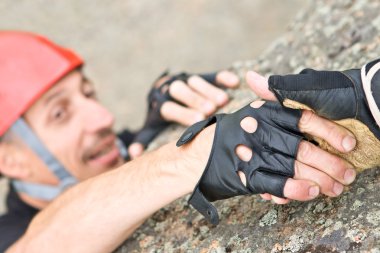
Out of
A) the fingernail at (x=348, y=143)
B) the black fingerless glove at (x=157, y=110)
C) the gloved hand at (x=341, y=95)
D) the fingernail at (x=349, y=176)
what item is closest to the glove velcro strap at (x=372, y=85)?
the gloved hand at (x=341, y=95)

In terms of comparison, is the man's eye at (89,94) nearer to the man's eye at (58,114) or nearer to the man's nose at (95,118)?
the man's nose at (95,118)

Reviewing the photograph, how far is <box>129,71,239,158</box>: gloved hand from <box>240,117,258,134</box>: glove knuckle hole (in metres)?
1.02

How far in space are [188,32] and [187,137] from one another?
5.03 meters

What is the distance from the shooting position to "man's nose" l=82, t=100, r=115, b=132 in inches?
138

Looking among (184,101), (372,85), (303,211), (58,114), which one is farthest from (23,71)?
(372,85)

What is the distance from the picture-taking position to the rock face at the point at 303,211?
5.08ft

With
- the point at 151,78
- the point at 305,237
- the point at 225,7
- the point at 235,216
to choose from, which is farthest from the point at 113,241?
the point at 225,7

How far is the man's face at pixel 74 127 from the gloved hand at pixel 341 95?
2.27 m

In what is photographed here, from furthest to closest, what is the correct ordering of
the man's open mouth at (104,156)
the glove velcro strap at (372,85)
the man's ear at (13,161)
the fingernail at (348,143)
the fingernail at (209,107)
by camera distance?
the man's open mouth at (104,156) → the man's ear at (13,161) → the fingernail at (209,107) → the fingernail at (348,143) → the glove velcro strap at (372,85)

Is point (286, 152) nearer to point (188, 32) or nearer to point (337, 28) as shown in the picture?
point (337, 28)

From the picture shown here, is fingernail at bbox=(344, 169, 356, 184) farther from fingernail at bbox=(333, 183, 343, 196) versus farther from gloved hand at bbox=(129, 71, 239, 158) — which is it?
gloved hand at bbox=(129, 71, 239, 158)

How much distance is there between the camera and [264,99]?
5.22 ft

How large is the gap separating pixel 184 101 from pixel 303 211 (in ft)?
3.89

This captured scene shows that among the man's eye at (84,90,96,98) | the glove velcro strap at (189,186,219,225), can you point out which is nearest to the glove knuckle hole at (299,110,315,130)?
the glove velcro strap at (189,186,219,225)
